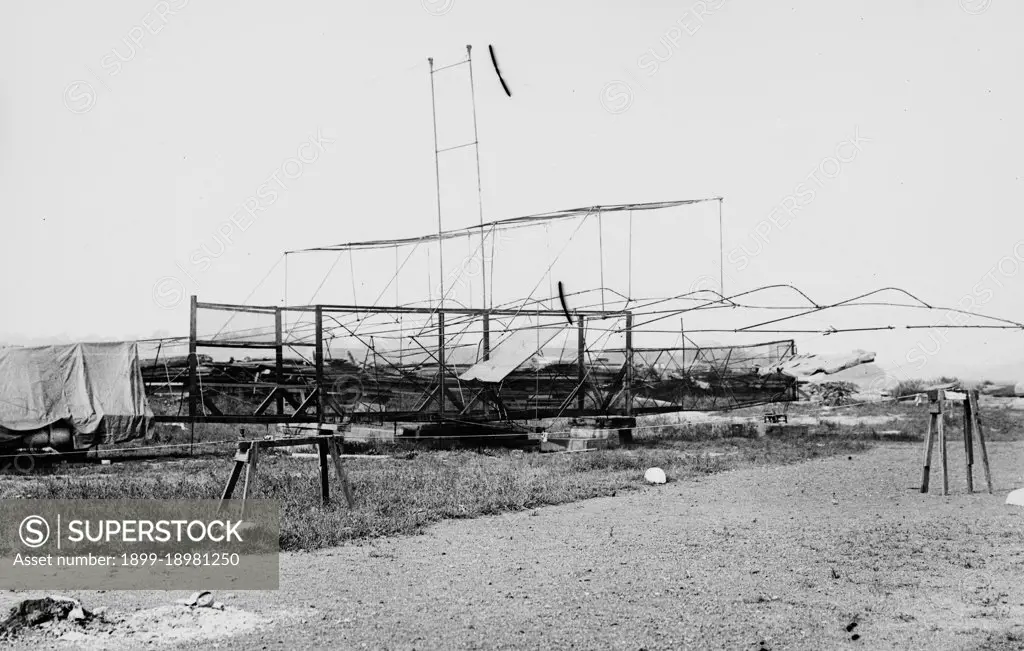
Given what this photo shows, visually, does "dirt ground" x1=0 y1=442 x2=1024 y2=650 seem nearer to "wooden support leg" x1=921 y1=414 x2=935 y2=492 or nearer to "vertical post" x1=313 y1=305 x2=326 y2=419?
"wooden support leg" x1=921 y1=414 x2=935 y2=492

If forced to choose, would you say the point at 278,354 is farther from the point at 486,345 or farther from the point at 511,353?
the point at 511,353

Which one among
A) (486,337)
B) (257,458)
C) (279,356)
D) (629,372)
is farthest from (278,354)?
(257,458)

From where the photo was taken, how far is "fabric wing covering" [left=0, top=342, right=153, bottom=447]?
14.4 meters

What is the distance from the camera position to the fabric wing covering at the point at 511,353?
58.1ft

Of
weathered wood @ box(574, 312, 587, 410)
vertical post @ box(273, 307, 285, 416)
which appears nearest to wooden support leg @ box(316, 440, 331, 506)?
vertical post @ box(273, 307, 285, 416)

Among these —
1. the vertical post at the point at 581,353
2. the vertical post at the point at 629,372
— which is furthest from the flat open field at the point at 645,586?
the vertical post at the point at 629,372

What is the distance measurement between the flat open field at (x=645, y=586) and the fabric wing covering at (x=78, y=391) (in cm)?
825

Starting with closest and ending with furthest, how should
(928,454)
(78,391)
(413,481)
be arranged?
1. (928,454)
2. (413,481)
3. (78,391)

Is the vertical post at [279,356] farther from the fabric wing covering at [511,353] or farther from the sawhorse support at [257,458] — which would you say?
the sawhorse support at [257,458]

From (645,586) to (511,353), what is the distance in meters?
12.0

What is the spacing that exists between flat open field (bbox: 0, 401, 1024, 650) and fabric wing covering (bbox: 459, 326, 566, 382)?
7.58 metres

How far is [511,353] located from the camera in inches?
722

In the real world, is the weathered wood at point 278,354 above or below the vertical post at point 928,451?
above

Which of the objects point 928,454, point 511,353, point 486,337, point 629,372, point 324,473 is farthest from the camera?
point 629,372
